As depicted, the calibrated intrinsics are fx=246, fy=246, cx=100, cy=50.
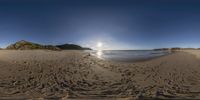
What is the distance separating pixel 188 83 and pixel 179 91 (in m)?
2.41

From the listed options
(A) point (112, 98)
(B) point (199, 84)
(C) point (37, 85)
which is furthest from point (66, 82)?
(B) point (199, 84)

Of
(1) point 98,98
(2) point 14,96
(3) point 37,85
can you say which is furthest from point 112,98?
(3) point 37,85

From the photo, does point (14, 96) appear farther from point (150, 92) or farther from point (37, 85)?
point (150, 92)

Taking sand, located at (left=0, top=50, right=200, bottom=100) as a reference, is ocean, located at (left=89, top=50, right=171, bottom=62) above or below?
above

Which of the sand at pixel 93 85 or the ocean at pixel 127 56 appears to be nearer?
the sand at pixel 93 85

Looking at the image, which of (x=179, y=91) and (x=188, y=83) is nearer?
(x=179, y=91)

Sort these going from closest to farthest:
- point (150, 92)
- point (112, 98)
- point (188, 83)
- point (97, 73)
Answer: point (112, 98), point (150, 92), point (188, 83), point (97, 73)

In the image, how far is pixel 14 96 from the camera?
30.1 feet

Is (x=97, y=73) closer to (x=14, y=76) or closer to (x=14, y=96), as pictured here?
(x=14, y=76)

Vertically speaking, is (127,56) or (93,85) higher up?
(127,56)

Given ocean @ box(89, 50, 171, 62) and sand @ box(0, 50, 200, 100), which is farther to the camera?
ocean @ box(89, 50, 171, 62)

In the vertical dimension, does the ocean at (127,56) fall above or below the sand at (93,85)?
above

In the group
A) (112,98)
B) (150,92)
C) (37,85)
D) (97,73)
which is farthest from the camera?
(97,73)

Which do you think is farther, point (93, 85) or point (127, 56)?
point (127, 56)
